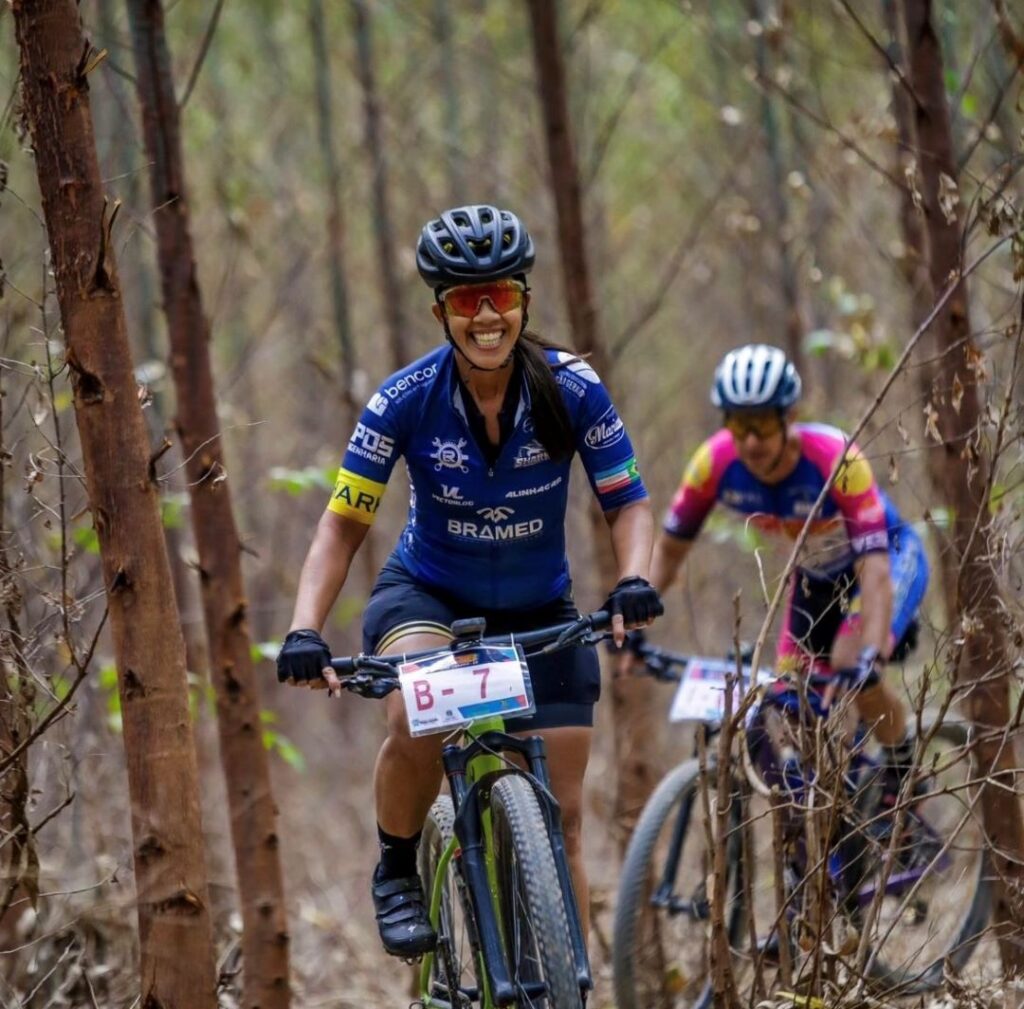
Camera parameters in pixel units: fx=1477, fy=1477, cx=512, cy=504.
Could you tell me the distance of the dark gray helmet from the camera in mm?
4105

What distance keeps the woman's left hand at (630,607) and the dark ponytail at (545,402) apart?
56cm

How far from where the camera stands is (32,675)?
12.3 ft

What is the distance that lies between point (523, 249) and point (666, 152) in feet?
54.7

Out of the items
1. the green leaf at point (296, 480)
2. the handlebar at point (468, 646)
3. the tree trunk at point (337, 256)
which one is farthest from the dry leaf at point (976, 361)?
the tree trunk at point (337, 256)

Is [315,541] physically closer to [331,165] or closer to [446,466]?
[446,466]

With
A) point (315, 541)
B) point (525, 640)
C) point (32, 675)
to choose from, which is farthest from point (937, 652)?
point (32, 675)

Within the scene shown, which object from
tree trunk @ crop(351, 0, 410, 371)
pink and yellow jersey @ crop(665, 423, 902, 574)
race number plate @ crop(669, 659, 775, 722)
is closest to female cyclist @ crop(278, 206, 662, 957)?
race number plate @ crop(669, 659, 775, 722)

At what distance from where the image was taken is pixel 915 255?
5.15 m

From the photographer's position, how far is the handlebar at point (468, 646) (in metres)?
3.77

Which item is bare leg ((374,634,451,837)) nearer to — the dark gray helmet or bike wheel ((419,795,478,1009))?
bike wheel ((419,795,478,1009))

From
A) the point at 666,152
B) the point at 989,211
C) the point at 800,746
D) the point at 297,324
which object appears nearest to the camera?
the point at 800,746

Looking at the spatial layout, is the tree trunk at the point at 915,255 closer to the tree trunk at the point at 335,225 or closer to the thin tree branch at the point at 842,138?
the thin tree branch at the point at 842,138

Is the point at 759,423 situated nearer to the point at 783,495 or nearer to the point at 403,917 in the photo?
the point at 783,495

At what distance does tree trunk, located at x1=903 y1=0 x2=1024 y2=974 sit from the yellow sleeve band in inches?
67.2
